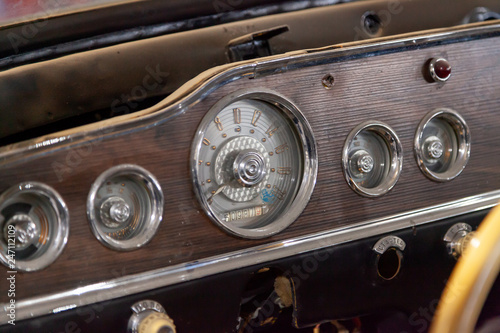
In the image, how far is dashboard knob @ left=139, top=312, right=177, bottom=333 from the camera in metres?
1.24

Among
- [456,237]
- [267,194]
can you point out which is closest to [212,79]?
[267,194]

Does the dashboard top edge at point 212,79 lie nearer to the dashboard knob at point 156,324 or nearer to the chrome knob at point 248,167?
the chrome knob at point 248,167

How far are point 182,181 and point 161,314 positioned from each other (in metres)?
0.31

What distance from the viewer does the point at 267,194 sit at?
5.04 ft

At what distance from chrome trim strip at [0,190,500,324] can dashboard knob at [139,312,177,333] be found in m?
0.07

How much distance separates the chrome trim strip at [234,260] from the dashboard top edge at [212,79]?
0.31m

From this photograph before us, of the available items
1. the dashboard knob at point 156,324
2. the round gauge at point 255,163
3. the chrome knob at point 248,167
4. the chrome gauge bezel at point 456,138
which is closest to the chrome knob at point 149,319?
the dashboard knob at point 156,324

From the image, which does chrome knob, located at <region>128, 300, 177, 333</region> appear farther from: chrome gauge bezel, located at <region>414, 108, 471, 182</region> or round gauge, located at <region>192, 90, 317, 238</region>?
chrome gauge bezel, located at <region>414, 108, 471, 182</region>

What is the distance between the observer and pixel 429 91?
5.40 feet

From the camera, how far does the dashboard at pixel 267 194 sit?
1233 millimetres

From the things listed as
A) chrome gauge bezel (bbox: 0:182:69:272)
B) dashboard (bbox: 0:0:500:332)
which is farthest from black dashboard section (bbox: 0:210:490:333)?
chrome gauge bezel (bbox: 0:182:69:272)

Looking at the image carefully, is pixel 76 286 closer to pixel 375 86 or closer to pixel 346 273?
pixel 346 273

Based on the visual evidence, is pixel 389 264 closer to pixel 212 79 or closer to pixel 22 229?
pixel 212 79

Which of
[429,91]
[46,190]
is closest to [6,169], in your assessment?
[46,190]
